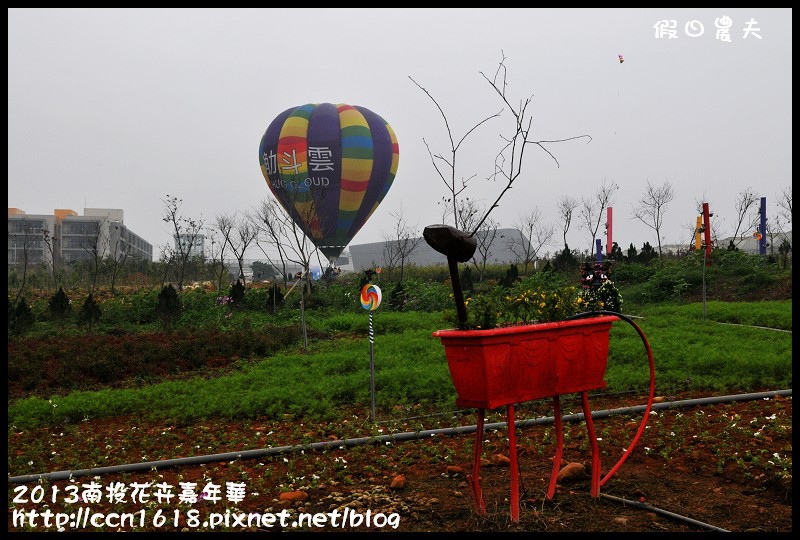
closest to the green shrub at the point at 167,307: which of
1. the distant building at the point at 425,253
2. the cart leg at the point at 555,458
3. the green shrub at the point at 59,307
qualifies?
the green shrub at the point at 59,307

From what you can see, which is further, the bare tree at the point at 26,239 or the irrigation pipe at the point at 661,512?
the bare tree at the point at 26,239

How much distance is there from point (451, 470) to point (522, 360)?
71.0 inches

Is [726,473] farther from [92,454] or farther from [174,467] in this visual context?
[92,454]

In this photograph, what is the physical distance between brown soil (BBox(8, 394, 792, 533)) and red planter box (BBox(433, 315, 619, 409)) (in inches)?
28.2

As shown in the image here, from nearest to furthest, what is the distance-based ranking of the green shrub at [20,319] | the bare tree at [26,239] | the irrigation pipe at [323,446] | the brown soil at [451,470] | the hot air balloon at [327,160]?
the brown soil at [451,470], the irrigation pipe at [323,446], the green shrub at [20,319], the hot air balloon at [327,160], the bare tree at [26,239]

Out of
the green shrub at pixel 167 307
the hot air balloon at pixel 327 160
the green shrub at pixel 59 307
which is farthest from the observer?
the hot air balloon at pixel 327 160

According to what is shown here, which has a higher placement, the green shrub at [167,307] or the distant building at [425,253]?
the distant building at [425,253]

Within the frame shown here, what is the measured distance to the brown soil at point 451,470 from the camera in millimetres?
4293

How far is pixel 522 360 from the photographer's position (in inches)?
155

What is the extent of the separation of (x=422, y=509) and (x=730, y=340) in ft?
28.2

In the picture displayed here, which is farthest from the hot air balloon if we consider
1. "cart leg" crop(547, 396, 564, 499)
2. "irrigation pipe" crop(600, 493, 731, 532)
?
"irrigation pipe" crop(600, 493, 731, 532)

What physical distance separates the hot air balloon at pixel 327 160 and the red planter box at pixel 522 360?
23.3 meters

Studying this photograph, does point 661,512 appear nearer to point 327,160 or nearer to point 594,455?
point 594,455

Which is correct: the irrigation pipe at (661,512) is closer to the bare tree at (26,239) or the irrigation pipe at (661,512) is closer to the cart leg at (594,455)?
the cart leg at (594,455)
